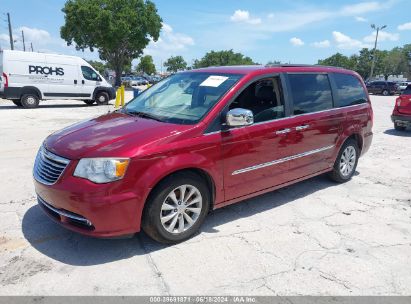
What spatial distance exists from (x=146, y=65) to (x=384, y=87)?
270 ft

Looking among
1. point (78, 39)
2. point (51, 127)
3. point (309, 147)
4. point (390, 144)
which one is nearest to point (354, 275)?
point (309, 147)

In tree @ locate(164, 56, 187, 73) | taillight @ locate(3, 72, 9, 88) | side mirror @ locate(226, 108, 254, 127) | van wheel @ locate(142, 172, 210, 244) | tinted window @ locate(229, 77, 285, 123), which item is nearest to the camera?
van wheel @ locate(142, 172, 210, 244)

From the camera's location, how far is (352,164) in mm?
6020

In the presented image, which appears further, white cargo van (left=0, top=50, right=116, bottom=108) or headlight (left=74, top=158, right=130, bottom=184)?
white cargo van (left=0, top=50, right=116, bottom=108)

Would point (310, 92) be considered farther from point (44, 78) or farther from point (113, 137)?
point (44, 78)

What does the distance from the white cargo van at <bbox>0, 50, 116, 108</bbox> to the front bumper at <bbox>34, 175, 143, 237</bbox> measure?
14178 mm

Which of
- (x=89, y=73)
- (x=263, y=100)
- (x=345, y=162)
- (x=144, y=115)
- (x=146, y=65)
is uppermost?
(x=146, y=65)

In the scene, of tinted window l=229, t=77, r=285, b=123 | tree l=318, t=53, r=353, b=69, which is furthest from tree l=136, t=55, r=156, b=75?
tinted window l=229, t=77, r=285, b=123

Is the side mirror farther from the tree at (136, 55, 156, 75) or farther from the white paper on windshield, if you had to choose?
the tree at (136, 55, 156, 75)

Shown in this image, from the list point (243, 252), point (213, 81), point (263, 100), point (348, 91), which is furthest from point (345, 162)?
point (243, 252)

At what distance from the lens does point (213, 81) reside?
431cm

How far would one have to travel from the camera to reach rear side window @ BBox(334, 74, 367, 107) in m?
5.55

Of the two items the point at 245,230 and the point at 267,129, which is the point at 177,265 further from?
A: the point at 267,129

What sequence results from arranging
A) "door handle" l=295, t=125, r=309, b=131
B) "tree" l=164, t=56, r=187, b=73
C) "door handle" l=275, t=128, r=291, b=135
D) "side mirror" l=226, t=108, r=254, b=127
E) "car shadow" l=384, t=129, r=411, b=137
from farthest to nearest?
"tree" l=164, t=56, r=187, b=73 < "car shadow" l=384, t=129, r=411, b=137 < "door handle" l=295, t=125, r=309, b=131 < "door handle" l=275, t=128, r=291, b=135 < "side mirror" l=226, t=108, r=254, b=127
